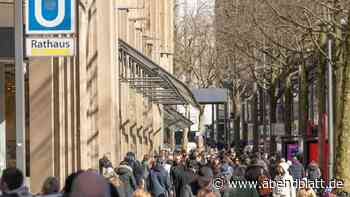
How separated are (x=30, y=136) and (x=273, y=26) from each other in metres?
22.5

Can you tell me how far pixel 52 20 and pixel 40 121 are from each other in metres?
8.53

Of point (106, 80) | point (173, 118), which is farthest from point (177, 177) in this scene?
point (173, 118)

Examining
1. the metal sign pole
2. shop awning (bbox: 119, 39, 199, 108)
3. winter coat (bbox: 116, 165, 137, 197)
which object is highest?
shop awning (bbox: 119, 39, 199, 108)

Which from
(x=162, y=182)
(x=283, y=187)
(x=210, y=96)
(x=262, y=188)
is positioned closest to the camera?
(x=262, y=188)

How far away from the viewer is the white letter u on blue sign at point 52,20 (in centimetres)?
1088

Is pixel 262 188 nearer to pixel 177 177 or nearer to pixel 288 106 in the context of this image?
pixel 177 177

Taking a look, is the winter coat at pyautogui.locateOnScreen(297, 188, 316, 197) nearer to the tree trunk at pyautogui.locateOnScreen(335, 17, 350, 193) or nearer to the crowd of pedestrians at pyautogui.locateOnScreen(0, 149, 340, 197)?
the crowd of pedestrians at pyautogui.locateOnScreen(0, 149, 340, 197)

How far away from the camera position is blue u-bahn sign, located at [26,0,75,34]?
10.9 metres

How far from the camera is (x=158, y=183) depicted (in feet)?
71.1

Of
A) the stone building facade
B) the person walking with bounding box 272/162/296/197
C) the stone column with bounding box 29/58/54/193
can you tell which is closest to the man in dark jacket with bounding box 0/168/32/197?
the stone building facade

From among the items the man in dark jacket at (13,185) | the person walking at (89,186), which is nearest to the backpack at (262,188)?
the man in dark jacket at (13,185)

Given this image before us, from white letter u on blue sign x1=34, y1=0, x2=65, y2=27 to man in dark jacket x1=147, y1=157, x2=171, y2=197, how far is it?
35.5 feet

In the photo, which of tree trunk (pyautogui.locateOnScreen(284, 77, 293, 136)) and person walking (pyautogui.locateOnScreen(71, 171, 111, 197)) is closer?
person walking (pyautogui.locateOnScreen(71, 171, 111, 197))

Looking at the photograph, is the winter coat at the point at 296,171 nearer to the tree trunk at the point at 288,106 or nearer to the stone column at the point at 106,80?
the stone column at the point at 106,80
